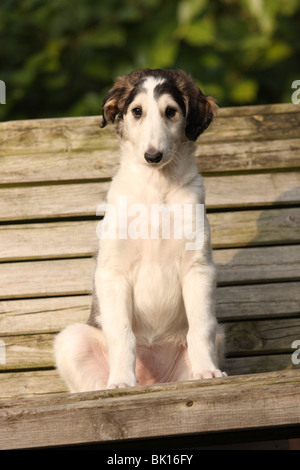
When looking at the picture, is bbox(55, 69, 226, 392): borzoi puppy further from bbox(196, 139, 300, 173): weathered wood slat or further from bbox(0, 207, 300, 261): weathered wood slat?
bbox(196, 139, 300, 173): weathered wood slat

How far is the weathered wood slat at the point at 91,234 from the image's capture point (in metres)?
5.24

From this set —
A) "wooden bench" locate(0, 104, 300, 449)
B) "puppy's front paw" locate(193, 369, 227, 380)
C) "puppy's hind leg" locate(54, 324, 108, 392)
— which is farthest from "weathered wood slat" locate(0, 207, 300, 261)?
"puppy's front paw" locate(193, 369, 227, 380)

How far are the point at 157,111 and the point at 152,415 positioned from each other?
1753 millimetres

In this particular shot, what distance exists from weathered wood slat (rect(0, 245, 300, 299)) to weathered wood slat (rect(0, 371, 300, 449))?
2.14m

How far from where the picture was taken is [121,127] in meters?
4.46

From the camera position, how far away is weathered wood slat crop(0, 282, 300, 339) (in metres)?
5.05

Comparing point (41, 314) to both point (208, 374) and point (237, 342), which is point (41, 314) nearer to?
point (237, 342)

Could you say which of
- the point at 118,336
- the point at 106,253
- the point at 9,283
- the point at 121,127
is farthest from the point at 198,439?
the point at 9,283

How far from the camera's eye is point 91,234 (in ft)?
17.3

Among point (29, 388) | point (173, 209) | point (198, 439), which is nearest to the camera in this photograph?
point (198, 439)

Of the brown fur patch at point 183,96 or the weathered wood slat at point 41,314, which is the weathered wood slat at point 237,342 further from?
the brown fur patch at point 183,96

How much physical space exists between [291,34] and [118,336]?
5.86m

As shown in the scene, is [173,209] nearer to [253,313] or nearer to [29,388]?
[253,313]

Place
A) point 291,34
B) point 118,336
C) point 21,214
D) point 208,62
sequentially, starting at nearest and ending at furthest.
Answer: point 118,336, point 21,214, point 208,62, point 291,34
